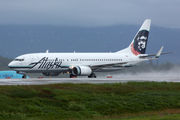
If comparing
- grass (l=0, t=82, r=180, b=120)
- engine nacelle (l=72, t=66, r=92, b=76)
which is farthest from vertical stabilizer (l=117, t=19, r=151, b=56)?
grass (l=0, t=82, r=180, b=120)

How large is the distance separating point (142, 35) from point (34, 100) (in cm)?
4572

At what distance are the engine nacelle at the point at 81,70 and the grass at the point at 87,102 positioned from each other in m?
19.4

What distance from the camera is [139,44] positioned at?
232 feet

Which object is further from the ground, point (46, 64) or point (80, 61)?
point (80, 61)

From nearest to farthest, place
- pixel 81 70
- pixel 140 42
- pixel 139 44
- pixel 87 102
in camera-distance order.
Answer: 1. pixel 87 102
2. pixel 81 70
3. pixel 139 44
4. pixel 140 42

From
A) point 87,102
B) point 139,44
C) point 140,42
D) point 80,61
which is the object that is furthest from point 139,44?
point 87,102

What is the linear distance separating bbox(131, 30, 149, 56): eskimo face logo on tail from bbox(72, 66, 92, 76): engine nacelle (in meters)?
13.5

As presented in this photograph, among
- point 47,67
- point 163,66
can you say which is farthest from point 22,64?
point 163,66

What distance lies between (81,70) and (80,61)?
3.68m

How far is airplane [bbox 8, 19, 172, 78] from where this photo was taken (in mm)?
56250

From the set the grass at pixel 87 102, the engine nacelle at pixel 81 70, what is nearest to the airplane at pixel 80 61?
the engine nacelle at pixel 81 70

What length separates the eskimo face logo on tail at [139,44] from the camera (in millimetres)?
69875

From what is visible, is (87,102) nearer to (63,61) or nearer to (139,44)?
(63,61)

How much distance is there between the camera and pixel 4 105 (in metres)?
27.3
